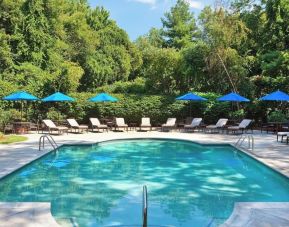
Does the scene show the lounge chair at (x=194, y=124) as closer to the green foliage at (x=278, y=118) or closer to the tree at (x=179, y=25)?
the green foliage at (x=278, y=118)

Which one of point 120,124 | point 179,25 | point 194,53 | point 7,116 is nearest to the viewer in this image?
point 7,116

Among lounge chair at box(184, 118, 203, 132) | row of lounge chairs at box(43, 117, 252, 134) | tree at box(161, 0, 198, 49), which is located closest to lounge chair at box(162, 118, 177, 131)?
row of lounge chairs at box(43, 117, 252, 134)

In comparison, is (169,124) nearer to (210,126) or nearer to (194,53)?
(210,126)

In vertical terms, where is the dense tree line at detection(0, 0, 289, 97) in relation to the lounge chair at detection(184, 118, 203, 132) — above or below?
above

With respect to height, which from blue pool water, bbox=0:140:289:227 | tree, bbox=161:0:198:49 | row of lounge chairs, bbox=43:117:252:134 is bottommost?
blue pool water, bbox=0:140:289:227

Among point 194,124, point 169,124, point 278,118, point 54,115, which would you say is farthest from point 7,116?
point 278,118

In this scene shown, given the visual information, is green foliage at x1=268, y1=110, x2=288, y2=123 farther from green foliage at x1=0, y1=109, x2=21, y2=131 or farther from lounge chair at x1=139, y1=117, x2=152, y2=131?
green foliage at x1=0, y1=109, x2=21, y2=131

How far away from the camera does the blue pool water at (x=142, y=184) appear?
25.0 feet

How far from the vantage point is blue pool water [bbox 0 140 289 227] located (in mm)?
7621

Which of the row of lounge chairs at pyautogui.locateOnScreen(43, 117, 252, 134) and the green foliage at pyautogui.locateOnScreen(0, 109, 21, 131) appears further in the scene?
the row of lounge chairs at pyautogui.locateOnScreen(43, 117, 252, 134)

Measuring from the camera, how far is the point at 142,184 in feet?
33.3

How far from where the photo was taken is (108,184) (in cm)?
1020

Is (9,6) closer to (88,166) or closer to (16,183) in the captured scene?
(88,166)

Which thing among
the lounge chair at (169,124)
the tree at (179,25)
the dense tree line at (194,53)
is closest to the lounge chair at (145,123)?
the lounge chair at (169,124)
